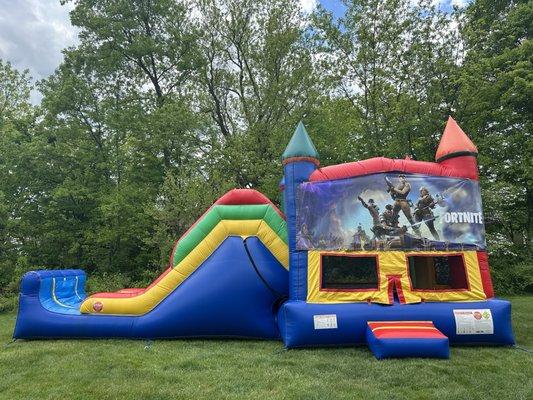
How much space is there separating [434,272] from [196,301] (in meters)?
3.97

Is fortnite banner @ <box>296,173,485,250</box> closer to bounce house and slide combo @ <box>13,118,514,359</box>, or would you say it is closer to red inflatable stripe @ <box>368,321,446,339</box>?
bounce house and slide combo @ <box>13,118,514,359</box>

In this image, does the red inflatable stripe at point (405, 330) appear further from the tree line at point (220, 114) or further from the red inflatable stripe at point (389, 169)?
the tree line at point (220, 114)

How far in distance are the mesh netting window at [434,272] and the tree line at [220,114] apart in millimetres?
2946

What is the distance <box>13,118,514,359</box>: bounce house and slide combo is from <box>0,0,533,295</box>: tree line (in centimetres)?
433

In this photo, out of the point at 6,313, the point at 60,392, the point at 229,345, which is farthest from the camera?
the point at 6,313

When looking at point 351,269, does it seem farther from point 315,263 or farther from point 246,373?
point 246,373

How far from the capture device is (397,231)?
19.2ft

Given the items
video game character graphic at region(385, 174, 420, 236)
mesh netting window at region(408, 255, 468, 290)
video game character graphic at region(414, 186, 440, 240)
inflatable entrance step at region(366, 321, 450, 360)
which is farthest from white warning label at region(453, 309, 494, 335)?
video game character graphic at region(385, 174, 420, 236)

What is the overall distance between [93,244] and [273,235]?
9.56 m

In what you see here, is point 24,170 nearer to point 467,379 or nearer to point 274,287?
point 274,287

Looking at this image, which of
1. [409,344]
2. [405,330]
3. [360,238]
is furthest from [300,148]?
[409,344]

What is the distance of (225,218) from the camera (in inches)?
254

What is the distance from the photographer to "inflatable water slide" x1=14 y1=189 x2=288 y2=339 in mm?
5969

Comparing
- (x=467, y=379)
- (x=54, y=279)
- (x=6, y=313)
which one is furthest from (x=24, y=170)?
(x=467, y=379)
